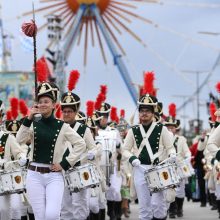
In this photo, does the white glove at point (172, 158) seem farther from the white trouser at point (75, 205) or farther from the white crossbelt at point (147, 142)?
the white trouser at point (75, 205)

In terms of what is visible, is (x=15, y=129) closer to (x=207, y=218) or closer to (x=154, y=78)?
(x=154, y=78)

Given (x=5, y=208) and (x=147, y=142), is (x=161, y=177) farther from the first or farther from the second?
(x=5, y=208)

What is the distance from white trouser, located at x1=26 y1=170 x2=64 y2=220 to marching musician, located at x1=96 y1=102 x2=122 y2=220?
216 inches

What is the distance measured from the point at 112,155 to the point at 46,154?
5881mm

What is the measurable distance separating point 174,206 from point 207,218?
34.4 inches

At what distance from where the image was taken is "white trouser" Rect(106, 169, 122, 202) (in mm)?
15820

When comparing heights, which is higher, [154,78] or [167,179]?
[154,78]

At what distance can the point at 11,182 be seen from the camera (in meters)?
11.2

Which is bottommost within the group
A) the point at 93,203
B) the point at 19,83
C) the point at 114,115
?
the point at 93,203

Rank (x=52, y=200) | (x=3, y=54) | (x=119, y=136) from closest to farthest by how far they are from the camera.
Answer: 1. (x=52, y=200)
2. (x=119, y=136)
3. (x=3, y=54)

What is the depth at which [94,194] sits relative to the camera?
13.6 m

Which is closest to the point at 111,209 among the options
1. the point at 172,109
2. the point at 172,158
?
the point at 172,109

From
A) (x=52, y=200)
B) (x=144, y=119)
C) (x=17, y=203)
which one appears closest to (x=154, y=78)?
(x=144, y=119)

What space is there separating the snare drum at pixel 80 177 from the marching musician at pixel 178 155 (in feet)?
17.9
